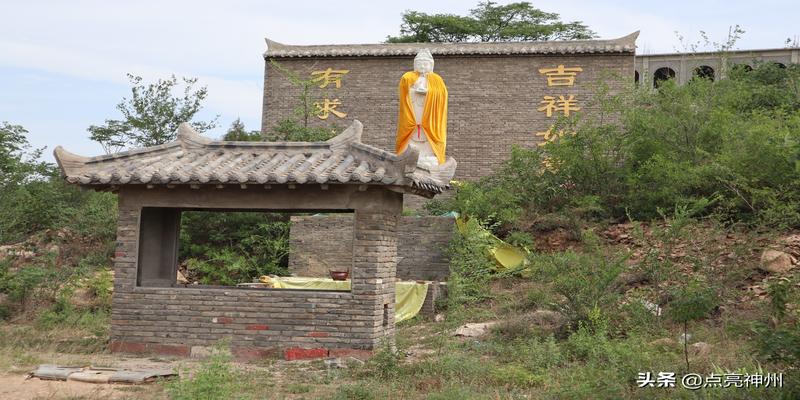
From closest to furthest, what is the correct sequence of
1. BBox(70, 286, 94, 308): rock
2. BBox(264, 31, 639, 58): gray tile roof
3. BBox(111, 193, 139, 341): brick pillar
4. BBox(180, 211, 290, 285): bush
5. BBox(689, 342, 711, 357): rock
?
BBox(689, 342, 711, 357): rock
BBox(111, 193, 139, 341): brick pillar
BBox(70, 286, 94, 308): rock
BBox(180, 211, 290, 285): bush
BBox(264, 31, 639, 58): gray tile roof

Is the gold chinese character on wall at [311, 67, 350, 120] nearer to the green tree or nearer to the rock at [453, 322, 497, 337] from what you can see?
the rock at [453, 322, 497, 337]

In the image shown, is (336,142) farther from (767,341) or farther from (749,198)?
(749,198)

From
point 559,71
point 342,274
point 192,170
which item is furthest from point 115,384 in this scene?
point 559,71

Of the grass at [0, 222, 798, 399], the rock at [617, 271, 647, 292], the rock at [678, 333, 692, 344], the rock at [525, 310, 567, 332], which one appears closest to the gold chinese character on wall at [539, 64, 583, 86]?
the grass at [0, 222, 798, 399]

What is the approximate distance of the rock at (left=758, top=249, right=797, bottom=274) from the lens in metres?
12.0

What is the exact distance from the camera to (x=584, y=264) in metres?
11.1

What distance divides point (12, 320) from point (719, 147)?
13204mm

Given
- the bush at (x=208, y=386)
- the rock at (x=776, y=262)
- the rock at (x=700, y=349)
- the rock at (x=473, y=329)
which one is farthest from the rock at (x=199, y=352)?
the rock at (x=776, y=262)

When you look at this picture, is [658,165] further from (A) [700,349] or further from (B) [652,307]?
(A) [700,349]

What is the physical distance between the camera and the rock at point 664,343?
9344mm

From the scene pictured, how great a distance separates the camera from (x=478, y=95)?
68.5ft

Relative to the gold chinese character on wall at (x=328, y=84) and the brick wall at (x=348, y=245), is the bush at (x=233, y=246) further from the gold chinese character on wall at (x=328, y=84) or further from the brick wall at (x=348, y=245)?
the gold chinese character on wall at (x=328, y=84)

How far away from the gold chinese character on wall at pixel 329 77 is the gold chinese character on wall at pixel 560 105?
5373 millimetres

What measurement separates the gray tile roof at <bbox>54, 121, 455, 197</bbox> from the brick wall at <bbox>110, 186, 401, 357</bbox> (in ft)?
1.18
